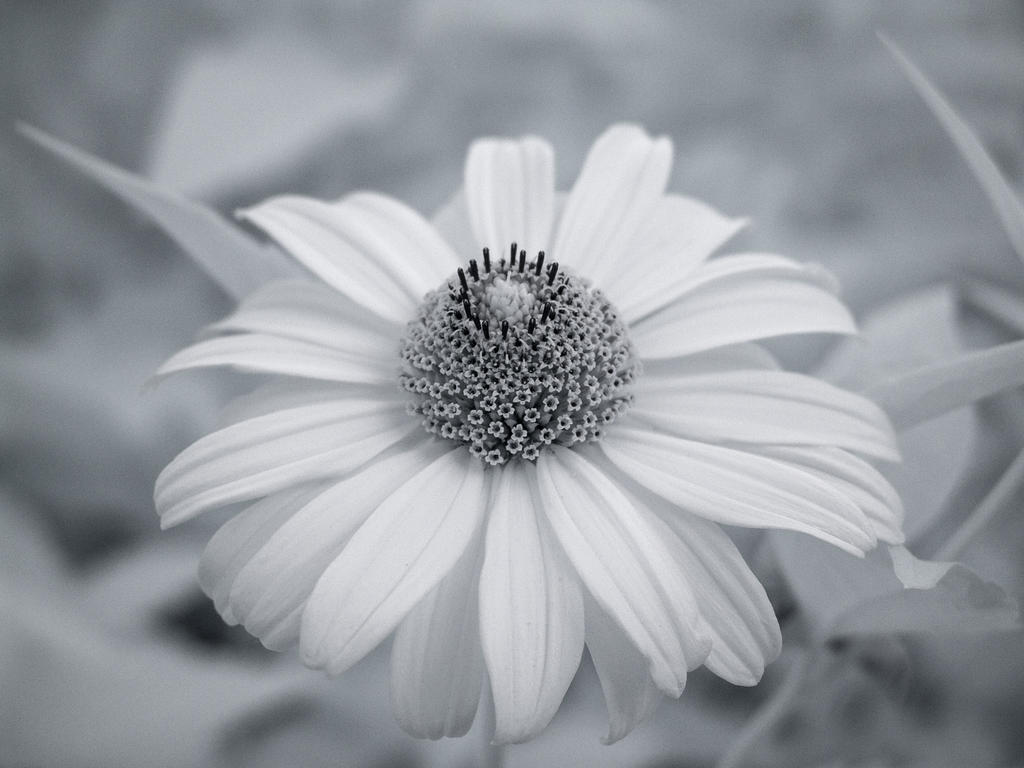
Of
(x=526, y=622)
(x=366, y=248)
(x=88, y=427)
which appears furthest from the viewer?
(x=88, y=427)

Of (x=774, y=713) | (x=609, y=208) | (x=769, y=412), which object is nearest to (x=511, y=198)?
(x=609, y=208)

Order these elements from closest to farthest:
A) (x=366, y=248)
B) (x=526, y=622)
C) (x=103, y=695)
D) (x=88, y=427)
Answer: (x=526, y=622) → (x=366, y=248) → (x=103, y=695) → (x=88, y=427)

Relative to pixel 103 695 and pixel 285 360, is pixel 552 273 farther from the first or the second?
pixel 103 695

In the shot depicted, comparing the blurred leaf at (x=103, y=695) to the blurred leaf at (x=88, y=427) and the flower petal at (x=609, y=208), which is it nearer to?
the blurred leaf at (x=88, y=427)

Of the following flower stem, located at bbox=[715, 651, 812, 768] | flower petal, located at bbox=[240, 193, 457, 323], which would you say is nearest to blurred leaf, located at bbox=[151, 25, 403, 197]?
flower petal, located at bbox=[240, 193, 457, 323]

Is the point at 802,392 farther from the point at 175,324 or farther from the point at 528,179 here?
the point at 175,324
